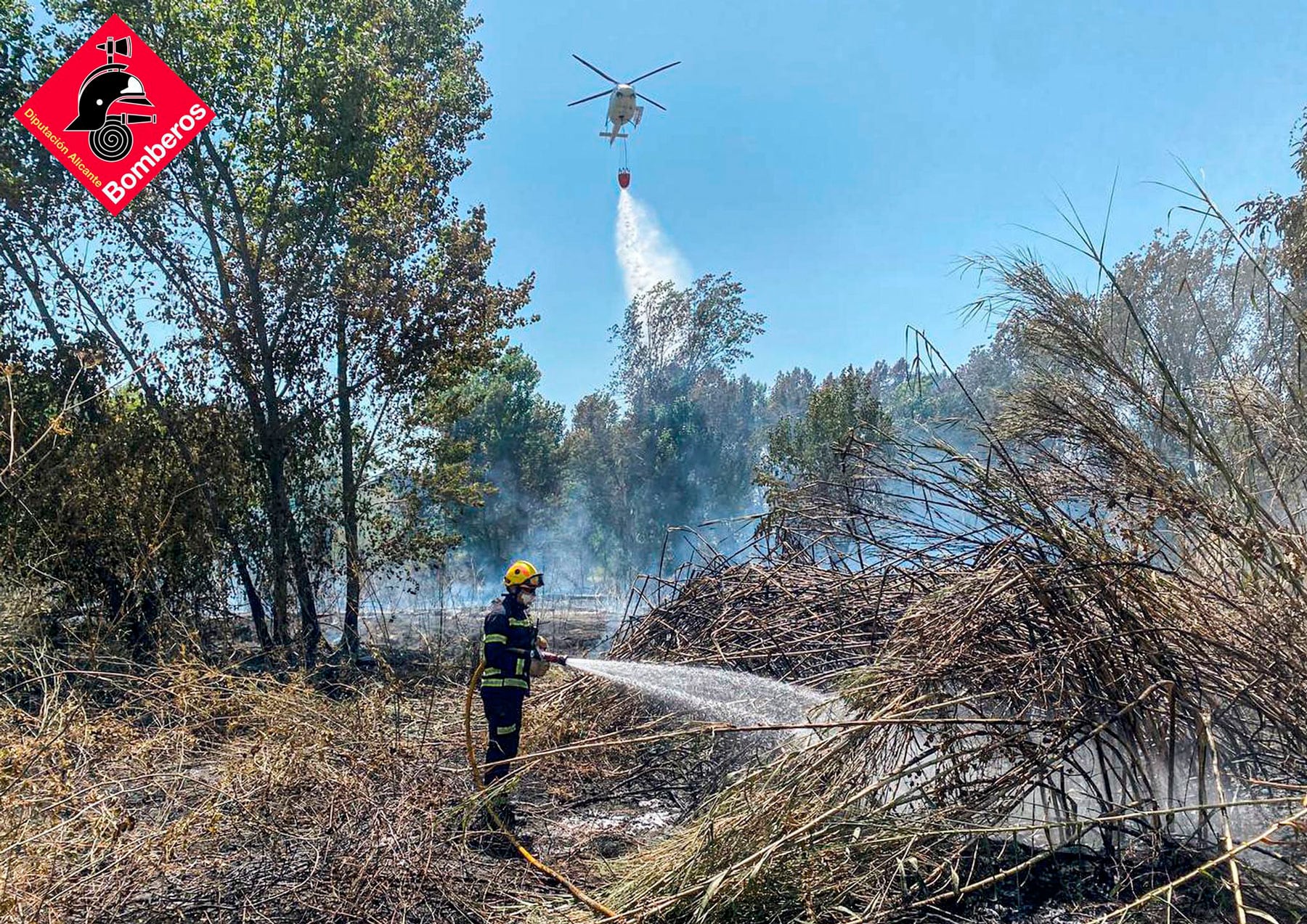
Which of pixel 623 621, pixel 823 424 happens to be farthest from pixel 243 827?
pixel 823 424

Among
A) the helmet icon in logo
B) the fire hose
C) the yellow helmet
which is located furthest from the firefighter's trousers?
the helmet icon in logo

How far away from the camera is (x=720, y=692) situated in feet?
18.1

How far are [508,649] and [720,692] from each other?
1.50m

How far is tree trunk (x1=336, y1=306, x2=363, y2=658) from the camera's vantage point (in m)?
11.9

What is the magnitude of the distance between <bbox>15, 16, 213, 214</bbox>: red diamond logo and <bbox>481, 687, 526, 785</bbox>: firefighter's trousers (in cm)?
894

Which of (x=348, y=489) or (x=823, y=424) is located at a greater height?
(x=823, y=424)

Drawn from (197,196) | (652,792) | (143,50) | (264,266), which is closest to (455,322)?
(264,266)

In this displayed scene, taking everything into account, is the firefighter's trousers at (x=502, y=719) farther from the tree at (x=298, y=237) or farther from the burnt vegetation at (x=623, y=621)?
the tree at (x=298, y=237)

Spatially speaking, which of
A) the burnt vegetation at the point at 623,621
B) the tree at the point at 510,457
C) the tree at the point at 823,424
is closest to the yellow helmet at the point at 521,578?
the burnt vegetation at the point at 623,621

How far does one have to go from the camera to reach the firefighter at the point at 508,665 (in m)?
5.21

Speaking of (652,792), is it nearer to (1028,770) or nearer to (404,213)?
Result: (1028,770)

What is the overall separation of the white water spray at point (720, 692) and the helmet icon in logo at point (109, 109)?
8894 millimetres

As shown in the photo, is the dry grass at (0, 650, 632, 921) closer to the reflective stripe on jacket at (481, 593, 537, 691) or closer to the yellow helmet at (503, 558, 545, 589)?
the reflective stripe on jacket at (481, 593, 537, 691)

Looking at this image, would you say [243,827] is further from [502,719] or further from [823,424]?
[823,424]
